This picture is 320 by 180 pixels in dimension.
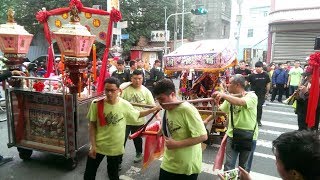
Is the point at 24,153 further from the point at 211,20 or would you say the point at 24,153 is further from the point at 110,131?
the point at 211,20

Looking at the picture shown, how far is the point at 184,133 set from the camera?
3.04 meters

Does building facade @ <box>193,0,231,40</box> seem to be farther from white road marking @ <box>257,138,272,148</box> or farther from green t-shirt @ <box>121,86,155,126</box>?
green t-shirt @ <box>121,86,155,126</box>

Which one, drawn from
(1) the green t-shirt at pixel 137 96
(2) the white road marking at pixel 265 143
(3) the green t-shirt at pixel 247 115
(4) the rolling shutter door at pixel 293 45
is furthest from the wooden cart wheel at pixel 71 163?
(4) the rolling shutter door at pixel 293 45

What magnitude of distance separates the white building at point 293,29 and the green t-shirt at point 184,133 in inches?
741

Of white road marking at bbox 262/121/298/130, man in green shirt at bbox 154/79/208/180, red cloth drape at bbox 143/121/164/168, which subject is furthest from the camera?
white road marking at bbox 262/121/298/130

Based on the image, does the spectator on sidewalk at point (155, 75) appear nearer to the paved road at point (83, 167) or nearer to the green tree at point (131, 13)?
the paved road at point (83, 167)

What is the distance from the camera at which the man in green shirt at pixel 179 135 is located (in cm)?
297

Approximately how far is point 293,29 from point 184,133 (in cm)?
1962

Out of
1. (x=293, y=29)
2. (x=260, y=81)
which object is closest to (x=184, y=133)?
(x=260, y=81)

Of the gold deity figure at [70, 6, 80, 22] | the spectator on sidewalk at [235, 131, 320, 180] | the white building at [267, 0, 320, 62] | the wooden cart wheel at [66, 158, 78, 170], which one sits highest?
the white building at [267, 0, 320, 62]

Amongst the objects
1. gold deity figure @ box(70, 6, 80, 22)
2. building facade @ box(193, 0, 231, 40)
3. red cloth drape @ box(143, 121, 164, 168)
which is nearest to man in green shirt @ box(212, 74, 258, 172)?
red cloth drape @ box(143, 121, 164, 168)

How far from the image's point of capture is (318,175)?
1.43 metres

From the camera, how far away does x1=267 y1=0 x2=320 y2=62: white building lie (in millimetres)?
19094

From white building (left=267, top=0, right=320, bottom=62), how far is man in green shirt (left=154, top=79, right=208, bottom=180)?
1885cm
